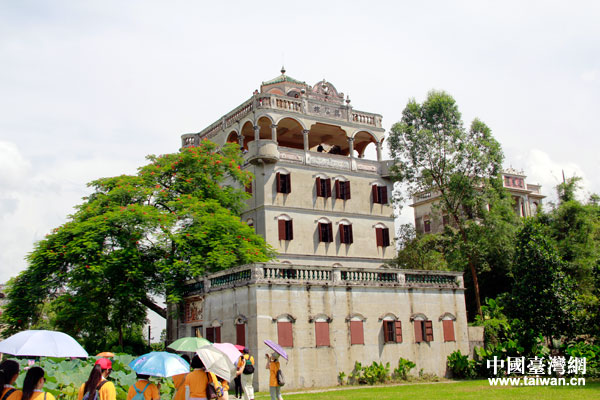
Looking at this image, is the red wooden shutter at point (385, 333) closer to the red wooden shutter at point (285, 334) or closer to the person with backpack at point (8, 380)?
the red wooden shutter at point (285, 334)

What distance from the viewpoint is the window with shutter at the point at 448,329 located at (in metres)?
28.0

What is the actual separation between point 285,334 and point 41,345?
14.3 m

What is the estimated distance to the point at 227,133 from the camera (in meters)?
39.6

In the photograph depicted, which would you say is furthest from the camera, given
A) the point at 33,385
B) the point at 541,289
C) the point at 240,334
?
the point at 541,289

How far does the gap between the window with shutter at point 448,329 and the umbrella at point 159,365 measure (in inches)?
815

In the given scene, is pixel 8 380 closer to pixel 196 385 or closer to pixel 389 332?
pixel 196 385

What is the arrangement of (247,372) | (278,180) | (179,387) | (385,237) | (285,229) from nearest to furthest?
(179,387) < (247,372) < (285,229) < (278,180) < (385,237)

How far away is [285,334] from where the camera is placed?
2342 cm

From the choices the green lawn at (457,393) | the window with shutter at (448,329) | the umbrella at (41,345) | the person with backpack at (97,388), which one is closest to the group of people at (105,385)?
the person with backpack at (97,388)

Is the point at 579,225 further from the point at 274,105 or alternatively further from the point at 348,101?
the point at 274,105

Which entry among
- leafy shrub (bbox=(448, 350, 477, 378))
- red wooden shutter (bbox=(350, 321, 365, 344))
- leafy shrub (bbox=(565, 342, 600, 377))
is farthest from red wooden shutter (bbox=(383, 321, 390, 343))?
leafy shrub (bbox=(565, 342, 600, 377))

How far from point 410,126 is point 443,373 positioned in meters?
15.2

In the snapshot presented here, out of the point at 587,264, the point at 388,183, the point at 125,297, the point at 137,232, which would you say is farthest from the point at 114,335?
the point at 587,264

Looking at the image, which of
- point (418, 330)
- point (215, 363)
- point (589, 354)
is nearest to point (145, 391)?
point (215, 363)
